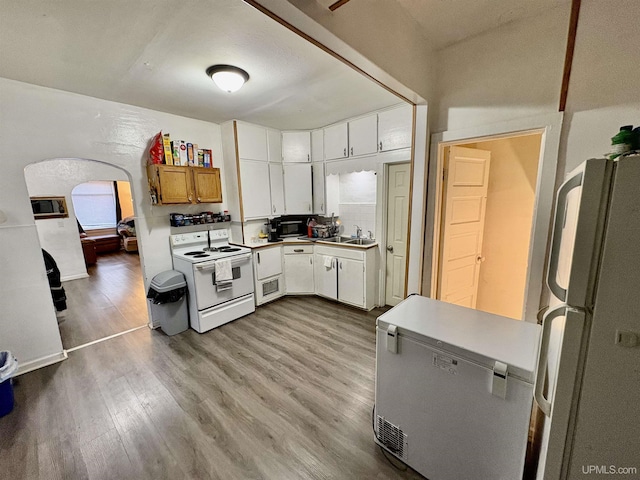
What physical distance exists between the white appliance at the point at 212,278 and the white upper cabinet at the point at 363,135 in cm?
207

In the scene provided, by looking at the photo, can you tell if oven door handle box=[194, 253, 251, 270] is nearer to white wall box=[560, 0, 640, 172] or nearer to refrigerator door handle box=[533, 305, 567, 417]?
refrigerator door handle box=[533, 305, 567, 417]

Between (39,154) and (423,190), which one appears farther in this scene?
(39,154)

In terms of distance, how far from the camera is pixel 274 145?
3951 millimetres

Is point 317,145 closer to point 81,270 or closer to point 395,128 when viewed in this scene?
point 395,128

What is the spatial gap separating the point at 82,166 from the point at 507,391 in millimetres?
7391

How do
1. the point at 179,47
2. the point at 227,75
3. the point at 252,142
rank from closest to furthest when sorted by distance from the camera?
the point at 179,47 → the point at 227,75 → the point at 252,142

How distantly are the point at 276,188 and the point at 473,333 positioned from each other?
339 centimetres

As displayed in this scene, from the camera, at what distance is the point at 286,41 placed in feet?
5.80

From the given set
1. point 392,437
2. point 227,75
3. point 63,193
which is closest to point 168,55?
point 227,75

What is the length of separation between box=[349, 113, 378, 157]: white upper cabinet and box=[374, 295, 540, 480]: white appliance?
248 centimetres

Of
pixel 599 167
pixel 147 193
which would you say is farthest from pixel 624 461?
pixel 147 193

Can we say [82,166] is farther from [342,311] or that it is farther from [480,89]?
[480,89]

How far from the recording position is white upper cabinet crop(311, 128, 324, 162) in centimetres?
392

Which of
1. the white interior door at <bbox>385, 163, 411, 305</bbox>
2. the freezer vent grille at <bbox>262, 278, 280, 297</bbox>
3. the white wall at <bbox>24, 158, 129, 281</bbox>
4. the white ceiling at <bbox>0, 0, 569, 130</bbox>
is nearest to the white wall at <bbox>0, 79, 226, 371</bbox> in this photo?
the white ceiling at <bbox>0, 0, 569, 130</bbox>
